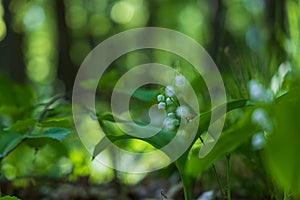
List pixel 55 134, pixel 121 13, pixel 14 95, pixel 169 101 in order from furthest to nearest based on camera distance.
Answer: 1. pixel 121 13
2. pixel 14 95
3. pixel 55 134
4. pixel 169 101

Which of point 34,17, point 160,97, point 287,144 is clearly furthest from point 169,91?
point 34,17

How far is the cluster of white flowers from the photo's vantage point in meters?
0.70

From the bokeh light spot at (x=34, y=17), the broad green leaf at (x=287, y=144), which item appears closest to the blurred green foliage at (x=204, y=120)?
the broad green leaf at (x=287, y=144)

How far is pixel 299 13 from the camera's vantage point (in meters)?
1.14

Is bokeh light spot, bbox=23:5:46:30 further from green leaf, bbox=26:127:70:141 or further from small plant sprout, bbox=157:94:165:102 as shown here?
small plant sprout, bbox=157:94:165:102

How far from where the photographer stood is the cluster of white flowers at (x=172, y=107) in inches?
27.4

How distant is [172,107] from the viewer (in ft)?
2.36

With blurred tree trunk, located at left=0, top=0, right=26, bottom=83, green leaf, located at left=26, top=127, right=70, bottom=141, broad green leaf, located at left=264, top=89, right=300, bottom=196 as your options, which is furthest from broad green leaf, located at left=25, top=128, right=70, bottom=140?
blurred tree trunk, located at left=0, top=0, right=26, bottom=83

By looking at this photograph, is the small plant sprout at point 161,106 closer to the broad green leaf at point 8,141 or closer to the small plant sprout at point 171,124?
the small plant sprout at point 171,124

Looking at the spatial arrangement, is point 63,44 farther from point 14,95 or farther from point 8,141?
point 8,141

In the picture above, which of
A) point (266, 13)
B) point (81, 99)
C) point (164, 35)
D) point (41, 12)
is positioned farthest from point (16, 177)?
point (164, 35)

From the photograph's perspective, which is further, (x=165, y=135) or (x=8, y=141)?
(x=8, y=141)

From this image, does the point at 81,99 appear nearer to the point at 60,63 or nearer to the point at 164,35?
the point at 60,63

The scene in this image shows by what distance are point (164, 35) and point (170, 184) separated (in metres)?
5.39
